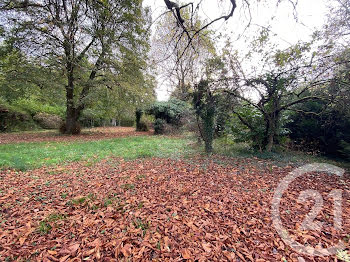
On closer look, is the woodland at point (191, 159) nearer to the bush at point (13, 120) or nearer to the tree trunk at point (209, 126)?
the tree trunk at point (209, 126)

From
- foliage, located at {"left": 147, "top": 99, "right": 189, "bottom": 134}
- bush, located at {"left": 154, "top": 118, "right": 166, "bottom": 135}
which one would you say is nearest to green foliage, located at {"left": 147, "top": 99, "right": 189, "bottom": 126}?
foliage, located at {"left": 147, "top": 99, "right": 189, "bottom": 134}

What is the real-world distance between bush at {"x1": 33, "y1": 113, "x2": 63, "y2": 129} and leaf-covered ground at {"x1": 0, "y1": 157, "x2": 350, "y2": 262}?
11.7 meters

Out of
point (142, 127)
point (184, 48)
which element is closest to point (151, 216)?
point (184, 48)

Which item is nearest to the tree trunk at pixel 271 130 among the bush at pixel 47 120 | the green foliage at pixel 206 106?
the green foliage at pixel 206 106

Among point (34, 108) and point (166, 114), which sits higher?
point (34, 108)

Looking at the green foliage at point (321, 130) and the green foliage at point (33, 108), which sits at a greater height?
the green foliage at point (33, 108)

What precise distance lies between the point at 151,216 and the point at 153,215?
0.03 meters

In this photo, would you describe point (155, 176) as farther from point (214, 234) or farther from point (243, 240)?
point (243, 240)

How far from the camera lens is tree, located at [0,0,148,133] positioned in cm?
581

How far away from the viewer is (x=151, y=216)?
2115 millimetres

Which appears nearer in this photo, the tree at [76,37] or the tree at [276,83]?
the tree at [276,83]

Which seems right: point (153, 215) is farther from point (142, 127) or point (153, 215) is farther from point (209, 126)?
point (142, 127)

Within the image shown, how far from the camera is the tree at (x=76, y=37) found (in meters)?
5.81

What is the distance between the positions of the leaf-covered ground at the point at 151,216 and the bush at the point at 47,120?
11729 mm
